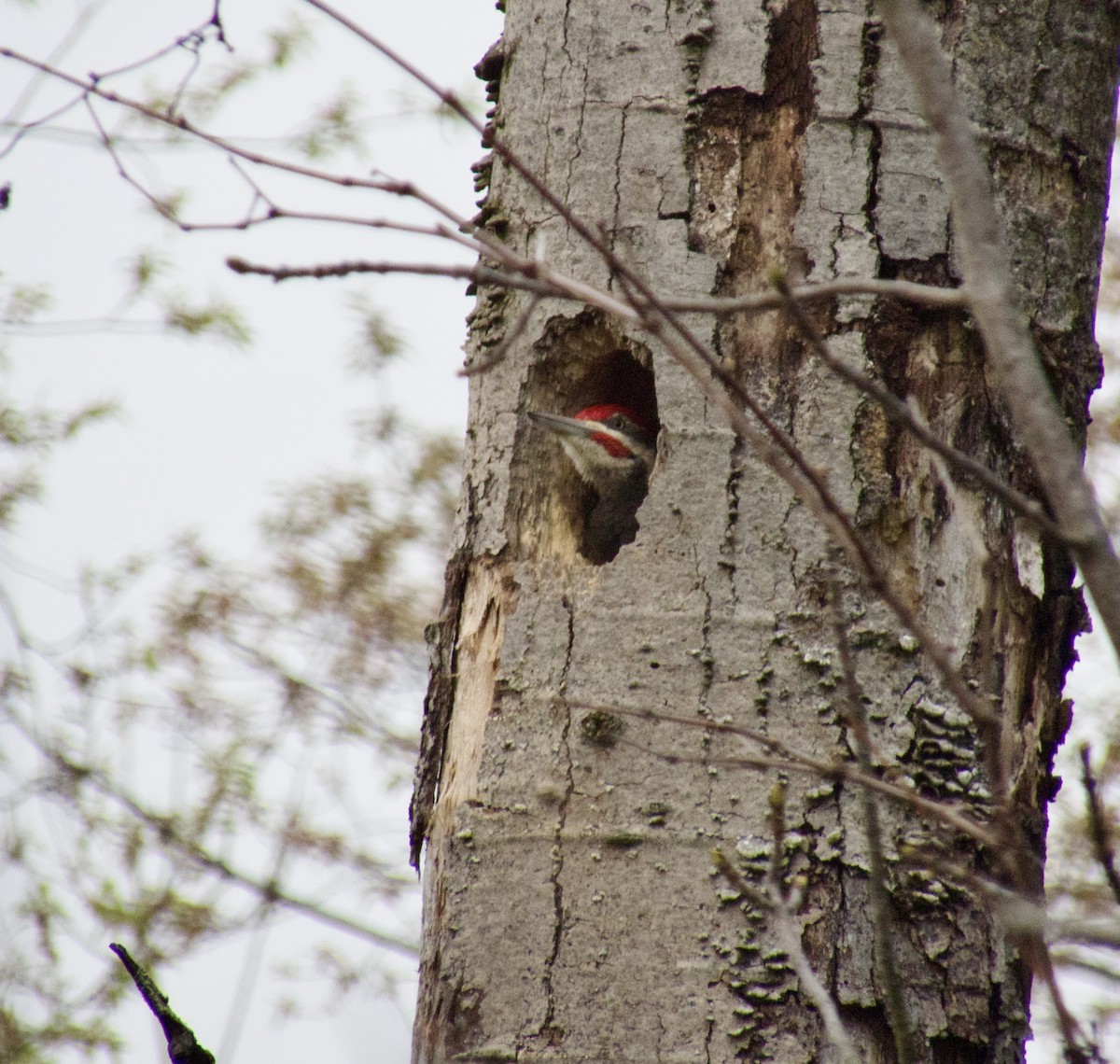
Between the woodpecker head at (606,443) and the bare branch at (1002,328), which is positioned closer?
the bare branch at (1002,328)

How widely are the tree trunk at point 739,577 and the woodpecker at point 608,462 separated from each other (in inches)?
9.8

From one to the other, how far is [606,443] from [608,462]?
7 cm

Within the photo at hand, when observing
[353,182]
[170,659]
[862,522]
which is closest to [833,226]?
[862,522]

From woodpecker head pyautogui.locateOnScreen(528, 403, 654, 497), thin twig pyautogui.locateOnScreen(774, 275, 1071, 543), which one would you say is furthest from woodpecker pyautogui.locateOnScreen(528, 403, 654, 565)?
thin twig pyautogui.locateOnScreen(774, 275, 1071, 543)

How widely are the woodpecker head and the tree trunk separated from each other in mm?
168

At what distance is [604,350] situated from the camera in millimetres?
3334

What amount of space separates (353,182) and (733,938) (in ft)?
4.95

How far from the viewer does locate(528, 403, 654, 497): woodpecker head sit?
3438 millimetres

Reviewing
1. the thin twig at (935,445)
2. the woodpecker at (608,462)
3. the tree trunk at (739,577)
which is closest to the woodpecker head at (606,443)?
the woodpecker at (608,462)

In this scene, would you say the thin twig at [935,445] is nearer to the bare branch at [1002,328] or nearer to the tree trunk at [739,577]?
the bare branch at [1002,328]

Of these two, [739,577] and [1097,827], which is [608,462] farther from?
[1097,827]

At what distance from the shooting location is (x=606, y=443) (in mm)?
4309

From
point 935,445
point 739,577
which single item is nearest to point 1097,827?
point 935,445

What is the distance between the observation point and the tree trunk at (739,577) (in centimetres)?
255
